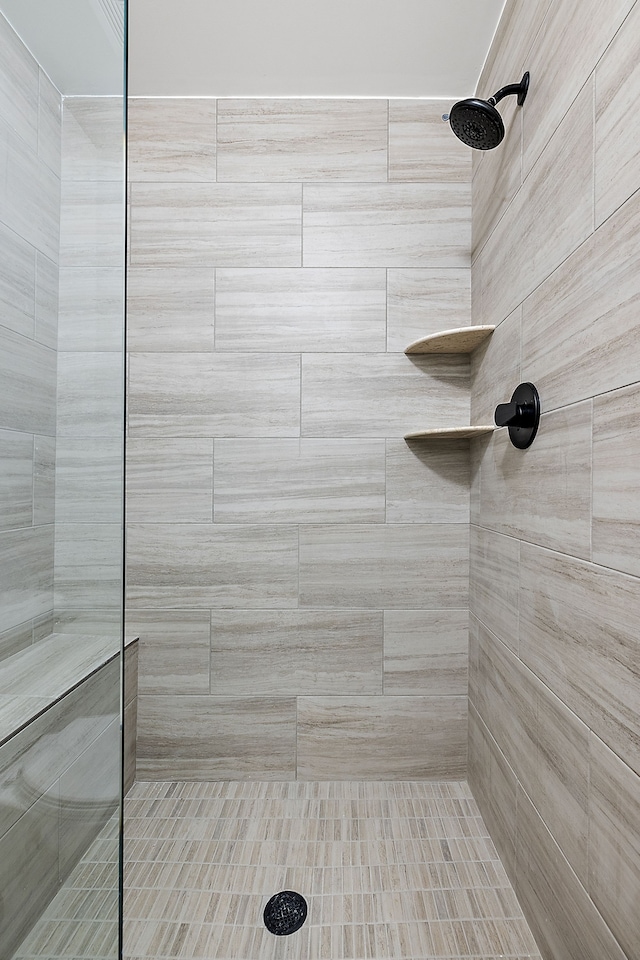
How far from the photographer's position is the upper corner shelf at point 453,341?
1.93 m

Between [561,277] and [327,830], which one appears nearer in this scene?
[561,277]

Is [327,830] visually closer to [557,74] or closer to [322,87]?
[557,74]

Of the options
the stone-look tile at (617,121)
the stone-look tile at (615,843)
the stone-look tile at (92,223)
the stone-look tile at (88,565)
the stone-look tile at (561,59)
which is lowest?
the stone-look tile at (615,843)

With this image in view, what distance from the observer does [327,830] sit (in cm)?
193

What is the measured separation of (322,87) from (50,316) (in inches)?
75.1

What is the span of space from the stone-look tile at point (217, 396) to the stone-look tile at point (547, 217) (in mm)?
746

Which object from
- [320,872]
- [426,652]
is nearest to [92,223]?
[320,872]

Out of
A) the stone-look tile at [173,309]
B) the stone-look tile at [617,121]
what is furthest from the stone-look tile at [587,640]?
the stone-look tile at [173,309]

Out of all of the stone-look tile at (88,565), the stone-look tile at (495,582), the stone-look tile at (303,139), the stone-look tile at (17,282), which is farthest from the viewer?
the stone-look tile at (303,139)

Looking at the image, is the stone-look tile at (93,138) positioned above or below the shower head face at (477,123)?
below

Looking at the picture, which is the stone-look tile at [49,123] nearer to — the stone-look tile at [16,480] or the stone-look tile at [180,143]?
the stone-look tile at [16,480]

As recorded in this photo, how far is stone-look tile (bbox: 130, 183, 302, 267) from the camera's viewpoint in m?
2.22

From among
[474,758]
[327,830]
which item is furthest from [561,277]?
[327,830]

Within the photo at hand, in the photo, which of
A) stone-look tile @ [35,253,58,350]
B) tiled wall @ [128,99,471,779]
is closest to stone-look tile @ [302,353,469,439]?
tiled wall @ [128,99,471,779]
